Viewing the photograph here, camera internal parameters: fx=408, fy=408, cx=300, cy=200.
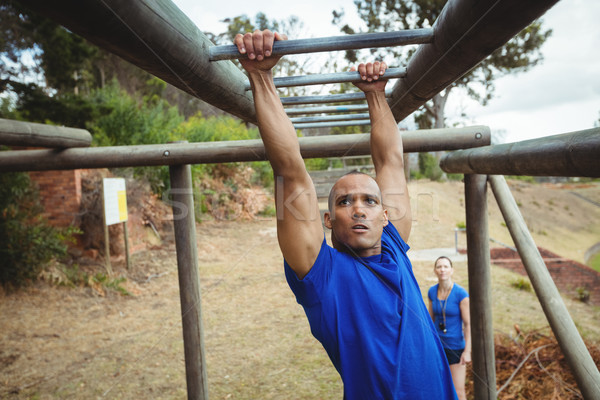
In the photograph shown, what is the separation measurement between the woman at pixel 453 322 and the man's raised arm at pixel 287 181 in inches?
97.4

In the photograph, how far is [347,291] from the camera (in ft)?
4.09

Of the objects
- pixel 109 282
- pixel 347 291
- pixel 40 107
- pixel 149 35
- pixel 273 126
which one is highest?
pixel 40 107

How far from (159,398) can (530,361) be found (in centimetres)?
342

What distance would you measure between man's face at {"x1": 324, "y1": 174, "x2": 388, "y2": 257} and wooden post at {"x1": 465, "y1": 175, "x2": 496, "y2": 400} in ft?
3.56

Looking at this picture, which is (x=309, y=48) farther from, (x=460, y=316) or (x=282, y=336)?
(x=282, y=336)

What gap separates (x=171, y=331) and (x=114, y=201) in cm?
244

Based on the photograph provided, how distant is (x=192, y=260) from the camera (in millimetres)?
2480

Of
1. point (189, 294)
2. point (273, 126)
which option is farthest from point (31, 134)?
point (273, 126)

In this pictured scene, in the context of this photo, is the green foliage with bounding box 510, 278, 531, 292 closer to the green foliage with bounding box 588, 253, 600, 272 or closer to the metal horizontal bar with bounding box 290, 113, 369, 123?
the metal horizontal bar with bounding box 290, 113, 369, 123

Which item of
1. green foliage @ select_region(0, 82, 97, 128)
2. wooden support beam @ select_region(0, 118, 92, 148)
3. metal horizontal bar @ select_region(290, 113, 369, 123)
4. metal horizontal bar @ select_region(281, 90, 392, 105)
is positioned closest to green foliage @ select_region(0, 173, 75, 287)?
green foliage @ select_region(0, 82, 97, 128)

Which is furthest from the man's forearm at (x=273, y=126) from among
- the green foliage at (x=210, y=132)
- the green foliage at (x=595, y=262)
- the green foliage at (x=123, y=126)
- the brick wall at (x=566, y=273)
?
the green foliage at (x=595, y=262)

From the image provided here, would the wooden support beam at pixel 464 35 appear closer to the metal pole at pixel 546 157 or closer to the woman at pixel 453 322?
the metal pole at pixel 546 157

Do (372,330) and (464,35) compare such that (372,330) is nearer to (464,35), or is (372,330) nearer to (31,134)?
(464,35)

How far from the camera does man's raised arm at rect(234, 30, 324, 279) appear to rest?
1.21 m
